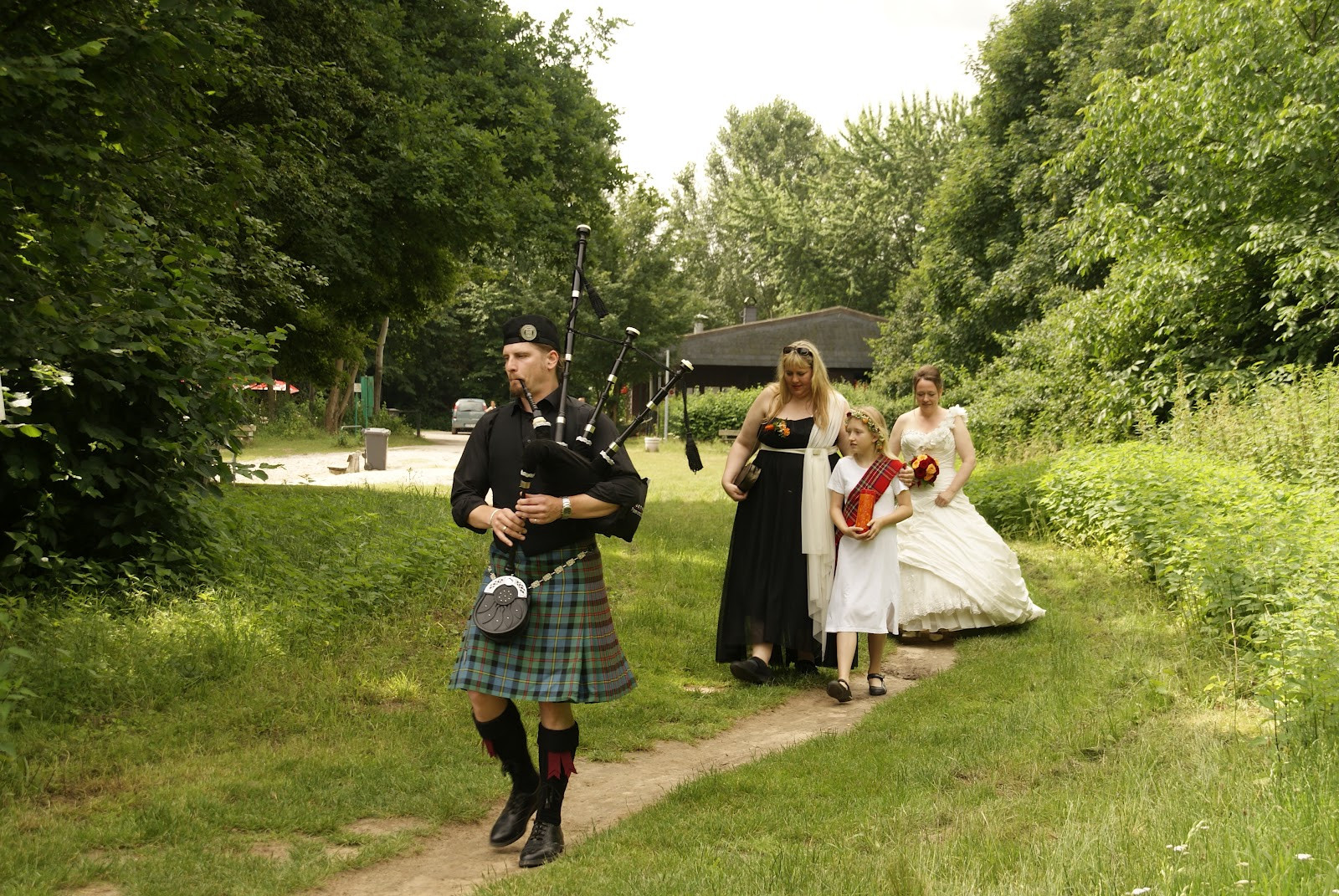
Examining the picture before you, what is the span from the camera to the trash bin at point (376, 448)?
2742cm

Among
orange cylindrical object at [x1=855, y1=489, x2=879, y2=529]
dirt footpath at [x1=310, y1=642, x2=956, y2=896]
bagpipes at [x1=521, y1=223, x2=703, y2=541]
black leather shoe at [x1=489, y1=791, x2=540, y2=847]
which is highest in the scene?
bagpipes at [x1=521, y1=223, x2=703, y2=541]

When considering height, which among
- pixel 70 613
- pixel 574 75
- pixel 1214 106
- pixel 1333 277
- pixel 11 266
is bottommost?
pixel 70 613

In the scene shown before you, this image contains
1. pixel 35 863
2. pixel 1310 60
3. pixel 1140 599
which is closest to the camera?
pixel 35 863

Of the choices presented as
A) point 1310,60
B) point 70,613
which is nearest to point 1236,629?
point 70,613

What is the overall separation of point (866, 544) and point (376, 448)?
21.5 m

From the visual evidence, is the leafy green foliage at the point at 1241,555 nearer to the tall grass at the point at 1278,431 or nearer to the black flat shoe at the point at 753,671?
the tall grass at the point at 1278,431

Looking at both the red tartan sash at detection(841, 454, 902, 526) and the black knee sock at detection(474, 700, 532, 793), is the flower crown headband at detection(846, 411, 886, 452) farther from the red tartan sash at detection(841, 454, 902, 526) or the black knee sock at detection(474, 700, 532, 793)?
the black knee sock at detection(474, 700, 532, 793)

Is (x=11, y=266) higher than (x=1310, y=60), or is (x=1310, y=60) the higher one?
(x=1310, y=60)

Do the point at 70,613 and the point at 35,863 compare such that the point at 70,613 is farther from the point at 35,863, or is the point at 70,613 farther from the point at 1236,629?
the point at 1236,629

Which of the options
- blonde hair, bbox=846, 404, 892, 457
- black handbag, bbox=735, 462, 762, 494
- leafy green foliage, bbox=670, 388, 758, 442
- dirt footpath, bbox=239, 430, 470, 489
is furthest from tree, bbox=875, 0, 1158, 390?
black handbag, bbox=735, 462, 762, 494

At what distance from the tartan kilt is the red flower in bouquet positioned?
18.9 feet

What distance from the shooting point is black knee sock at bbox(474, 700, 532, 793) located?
4887 mm

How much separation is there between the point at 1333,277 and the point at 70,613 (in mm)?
14444

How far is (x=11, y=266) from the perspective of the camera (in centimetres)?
593
